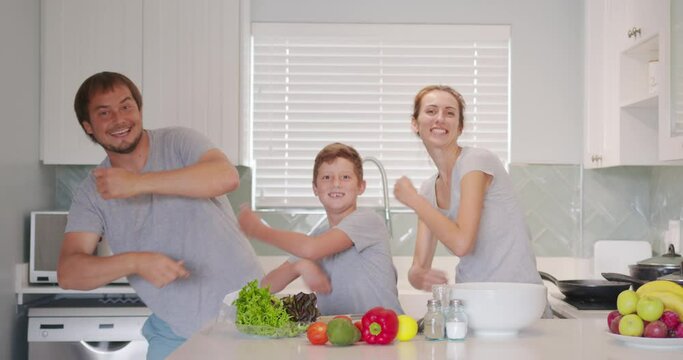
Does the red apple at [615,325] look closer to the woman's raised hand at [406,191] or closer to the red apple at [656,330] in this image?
the red apple at [656,330]

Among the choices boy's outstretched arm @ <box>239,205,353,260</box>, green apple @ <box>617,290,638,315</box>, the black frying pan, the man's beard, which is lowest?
the black frying pan

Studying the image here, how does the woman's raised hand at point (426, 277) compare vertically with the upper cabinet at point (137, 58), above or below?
below

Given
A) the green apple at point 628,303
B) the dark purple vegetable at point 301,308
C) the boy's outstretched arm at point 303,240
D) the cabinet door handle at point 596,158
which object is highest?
the cabinet door handle at point 596,158

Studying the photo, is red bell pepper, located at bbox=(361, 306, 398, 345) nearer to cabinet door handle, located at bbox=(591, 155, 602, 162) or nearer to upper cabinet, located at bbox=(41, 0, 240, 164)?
upper cabinet, located at bbox=(41, 0, 240, 164)

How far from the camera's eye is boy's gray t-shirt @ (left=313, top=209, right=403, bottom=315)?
2844 mm

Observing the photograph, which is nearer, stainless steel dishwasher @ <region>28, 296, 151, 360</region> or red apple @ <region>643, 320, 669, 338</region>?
red apple @ <region>643, 320, 669, 338</region>

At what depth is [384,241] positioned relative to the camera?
3.01 m

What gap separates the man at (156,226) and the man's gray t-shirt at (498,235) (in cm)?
71

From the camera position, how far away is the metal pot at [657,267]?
3.40 metres

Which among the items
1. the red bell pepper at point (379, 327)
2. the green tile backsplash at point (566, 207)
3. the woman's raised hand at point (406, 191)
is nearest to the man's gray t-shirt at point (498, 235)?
the woman's raised hand at point (406, 191)

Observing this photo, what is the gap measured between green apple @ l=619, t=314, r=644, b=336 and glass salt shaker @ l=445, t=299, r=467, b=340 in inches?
13.4

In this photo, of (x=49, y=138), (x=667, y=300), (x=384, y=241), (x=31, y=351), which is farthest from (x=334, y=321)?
(x=49, y=138)

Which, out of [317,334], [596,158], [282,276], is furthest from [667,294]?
[596,158]

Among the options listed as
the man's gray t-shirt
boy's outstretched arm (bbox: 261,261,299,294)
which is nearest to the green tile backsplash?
boy's outstretched arm (bbox: 261,261,299,294)
